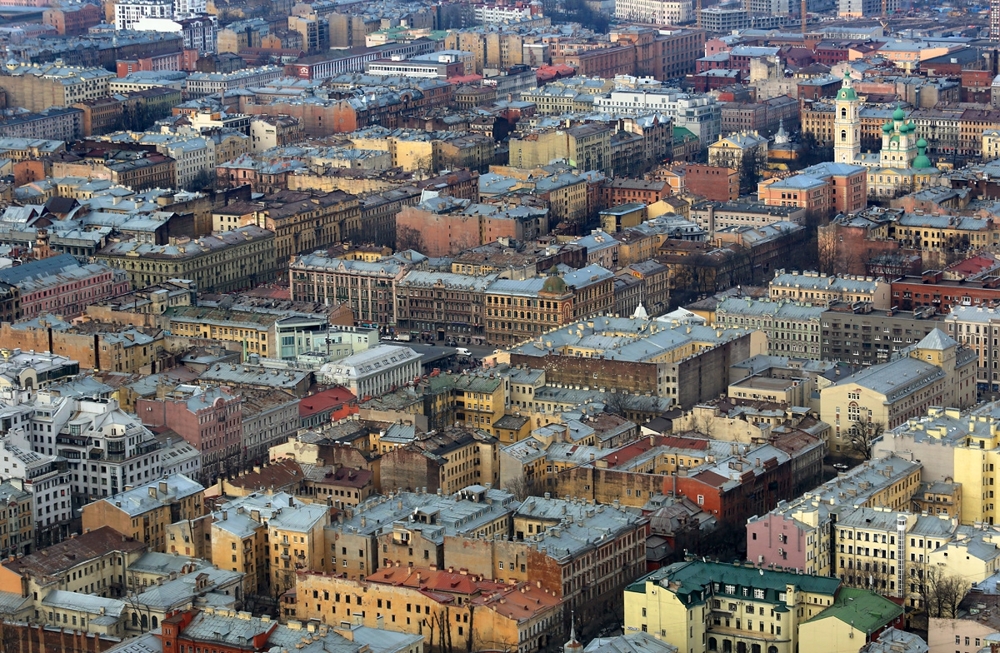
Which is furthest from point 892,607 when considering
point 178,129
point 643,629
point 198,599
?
point 178,129

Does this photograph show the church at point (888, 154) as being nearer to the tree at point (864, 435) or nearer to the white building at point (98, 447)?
the tree at point (864, 435)

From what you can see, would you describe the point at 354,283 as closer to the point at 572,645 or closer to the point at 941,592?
the point at 941,592

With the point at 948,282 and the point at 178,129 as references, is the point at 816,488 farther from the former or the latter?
the point at 178,129

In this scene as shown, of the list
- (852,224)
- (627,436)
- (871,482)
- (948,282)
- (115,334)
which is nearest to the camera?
(871,482)

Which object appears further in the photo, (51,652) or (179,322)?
(179,322)

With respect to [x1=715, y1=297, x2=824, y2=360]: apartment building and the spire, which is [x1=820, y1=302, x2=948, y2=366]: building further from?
the spire

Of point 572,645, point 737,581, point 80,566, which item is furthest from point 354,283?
point 572,645

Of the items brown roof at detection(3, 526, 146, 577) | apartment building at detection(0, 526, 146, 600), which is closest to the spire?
apartment building at detection(0, 526, 146, 600)
